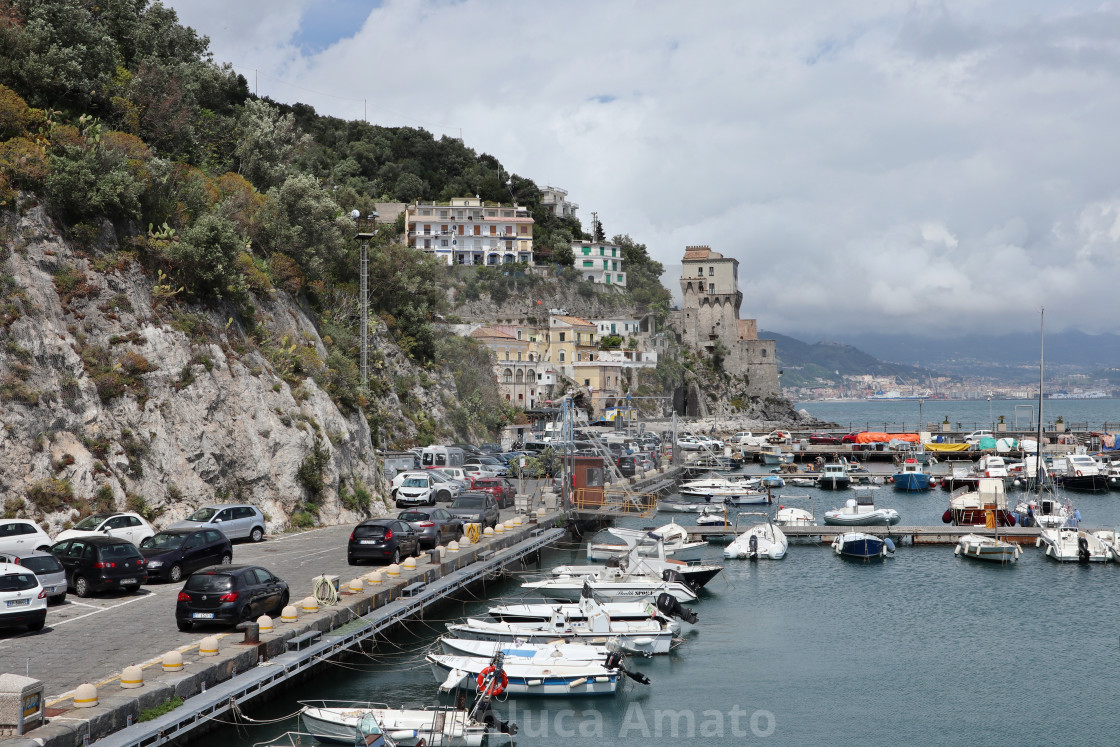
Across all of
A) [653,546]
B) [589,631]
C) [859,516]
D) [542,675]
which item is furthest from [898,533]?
[542,675]

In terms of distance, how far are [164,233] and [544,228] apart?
389 feet

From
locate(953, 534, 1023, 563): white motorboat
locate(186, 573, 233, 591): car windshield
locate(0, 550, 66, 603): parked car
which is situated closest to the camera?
locate(186, 573, 233, 591): car windshield

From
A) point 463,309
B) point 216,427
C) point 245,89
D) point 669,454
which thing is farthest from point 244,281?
point 245,89

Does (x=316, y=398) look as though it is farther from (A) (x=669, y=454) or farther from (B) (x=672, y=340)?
(B) (x=672, y=340)

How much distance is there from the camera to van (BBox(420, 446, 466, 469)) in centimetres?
5500

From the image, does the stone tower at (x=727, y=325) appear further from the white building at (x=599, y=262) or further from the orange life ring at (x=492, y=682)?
the orange life ring at (x=492, y=682)

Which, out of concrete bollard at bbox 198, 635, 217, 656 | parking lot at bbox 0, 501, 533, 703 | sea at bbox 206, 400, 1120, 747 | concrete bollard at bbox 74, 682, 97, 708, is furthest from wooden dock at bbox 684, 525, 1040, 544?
concrete bollard at bbox 74, 682, 97, 708

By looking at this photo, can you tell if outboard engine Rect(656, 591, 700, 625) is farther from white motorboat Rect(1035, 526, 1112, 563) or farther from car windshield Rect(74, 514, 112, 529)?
A: white motorboat Rect(1035, 526, 1112, 563)

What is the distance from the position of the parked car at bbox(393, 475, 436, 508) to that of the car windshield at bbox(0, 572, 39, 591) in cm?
2518

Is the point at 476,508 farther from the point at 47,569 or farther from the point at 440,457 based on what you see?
the point at 47,569

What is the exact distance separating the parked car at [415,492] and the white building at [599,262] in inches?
3941

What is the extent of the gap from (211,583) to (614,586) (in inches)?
589

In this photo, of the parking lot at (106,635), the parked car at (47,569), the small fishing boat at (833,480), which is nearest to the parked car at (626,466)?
the small fishing boat at (833,480)

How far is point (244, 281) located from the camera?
1682 inches
